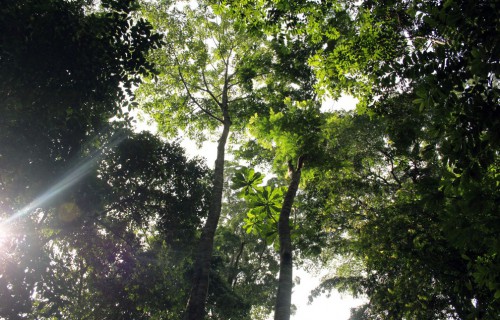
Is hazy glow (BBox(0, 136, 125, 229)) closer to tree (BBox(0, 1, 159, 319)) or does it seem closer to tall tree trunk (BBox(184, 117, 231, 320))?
tree (BBox(0, 1, 159, 319))

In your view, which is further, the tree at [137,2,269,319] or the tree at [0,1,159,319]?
the tree at [137,2,269,319]

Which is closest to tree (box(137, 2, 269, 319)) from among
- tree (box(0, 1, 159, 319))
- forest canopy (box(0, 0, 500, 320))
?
forest canopy (box(0, 0, 500, 320))

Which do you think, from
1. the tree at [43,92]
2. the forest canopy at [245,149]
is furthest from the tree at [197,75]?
the tree at [43,92]

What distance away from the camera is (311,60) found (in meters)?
6.61

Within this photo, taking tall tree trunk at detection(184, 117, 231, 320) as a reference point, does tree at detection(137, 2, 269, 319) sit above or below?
above

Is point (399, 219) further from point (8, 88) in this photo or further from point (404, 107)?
point (8, 88)

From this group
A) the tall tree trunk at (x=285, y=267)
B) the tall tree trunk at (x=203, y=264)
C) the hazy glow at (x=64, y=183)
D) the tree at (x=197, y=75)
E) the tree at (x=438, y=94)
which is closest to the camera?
the tree at (x=438, y=94)

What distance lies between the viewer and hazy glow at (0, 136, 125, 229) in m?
9.72

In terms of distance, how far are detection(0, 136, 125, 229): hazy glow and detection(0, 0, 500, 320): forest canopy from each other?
0.05 meters

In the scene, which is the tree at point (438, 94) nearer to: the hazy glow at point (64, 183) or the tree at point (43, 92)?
the tree at point (43, 92)

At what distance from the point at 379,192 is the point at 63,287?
39.6 ft

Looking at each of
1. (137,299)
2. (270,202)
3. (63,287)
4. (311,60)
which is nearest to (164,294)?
(137,299)

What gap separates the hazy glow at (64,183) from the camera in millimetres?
9719

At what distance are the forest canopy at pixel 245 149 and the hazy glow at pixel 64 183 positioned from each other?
0.16 ft
